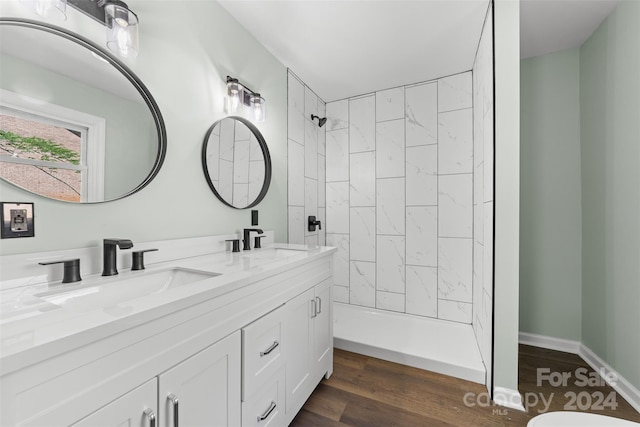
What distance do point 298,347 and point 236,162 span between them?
46.8 inches

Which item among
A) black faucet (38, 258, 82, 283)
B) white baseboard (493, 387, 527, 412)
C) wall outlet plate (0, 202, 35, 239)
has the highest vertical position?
wall outlet plate (0, 202, 35, 239)

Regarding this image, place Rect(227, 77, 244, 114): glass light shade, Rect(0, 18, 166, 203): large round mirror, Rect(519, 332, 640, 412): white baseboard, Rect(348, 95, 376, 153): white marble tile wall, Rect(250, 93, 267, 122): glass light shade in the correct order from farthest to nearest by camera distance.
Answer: Rect(348, 95, 376, 153): white marble tile wall < Rect(250, 93, 267, 122): glass light shade < Rect(227, 77, 244, 114): glass light shade < Rect(519, 332, 640, 412): white baseboard < Rect(0, 18, 166, 203): large round mirror

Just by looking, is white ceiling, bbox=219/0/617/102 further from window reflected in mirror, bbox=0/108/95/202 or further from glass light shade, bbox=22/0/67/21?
window reflected in mirror, bbox=0/108/95/202

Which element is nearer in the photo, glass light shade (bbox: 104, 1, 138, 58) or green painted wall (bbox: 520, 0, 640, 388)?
glass light shade (bbox: 104, 1, 138, 58)

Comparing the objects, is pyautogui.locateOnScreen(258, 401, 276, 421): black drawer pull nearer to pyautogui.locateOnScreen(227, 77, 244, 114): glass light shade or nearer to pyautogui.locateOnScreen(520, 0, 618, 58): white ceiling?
pyautogui.locateOnScreen(227, 77, 244, 114): glass light shade

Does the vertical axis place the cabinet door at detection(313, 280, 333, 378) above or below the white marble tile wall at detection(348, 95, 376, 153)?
below

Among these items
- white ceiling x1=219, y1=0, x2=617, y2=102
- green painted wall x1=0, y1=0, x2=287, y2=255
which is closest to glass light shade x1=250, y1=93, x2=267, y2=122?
green painted wall x1=0, y1=0, x2=287, y2=255

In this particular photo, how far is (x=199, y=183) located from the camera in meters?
1.54

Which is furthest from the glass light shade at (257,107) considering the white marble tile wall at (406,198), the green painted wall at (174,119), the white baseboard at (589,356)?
the white baseboard at (589,356)

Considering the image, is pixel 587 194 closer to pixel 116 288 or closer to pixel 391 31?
pixel 391 31

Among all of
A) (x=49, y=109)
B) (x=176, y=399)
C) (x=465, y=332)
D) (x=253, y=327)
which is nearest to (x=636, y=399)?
(x=465, y=332)

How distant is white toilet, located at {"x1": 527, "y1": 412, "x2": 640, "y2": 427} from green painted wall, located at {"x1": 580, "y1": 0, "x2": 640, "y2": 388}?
1161mm

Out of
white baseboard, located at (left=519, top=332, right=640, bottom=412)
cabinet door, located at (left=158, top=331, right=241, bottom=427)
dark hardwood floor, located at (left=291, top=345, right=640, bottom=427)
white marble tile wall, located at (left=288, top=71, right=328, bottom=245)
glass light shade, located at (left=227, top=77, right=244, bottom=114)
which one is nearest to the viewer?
cabinet door, located at (left=158, top=331, right=241, bottom=427)

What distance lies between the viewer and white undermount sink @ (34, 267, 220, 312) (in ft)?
2.76
